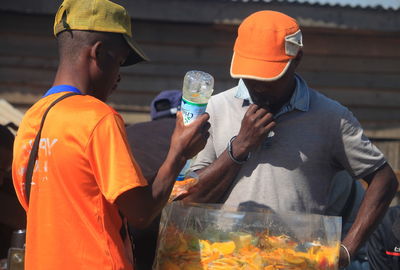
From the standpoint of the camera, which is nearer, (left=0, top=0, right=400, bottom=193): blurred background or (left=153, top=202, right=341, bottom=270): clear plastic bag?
(left=153, top=202, right=341, bottom=270): clear plastic bag

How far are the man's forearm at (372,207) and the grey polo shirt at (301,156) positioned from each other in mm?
64

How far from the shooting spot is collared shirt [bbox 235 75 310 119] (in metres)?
3.22

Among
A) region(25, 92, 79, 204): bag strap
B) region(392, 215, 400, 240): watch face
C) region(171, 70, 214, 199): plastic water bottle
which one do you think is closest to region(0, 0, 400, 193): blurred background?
region(392, 215, 400, 240): watch face

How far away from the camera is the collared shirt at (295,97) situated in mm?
3221

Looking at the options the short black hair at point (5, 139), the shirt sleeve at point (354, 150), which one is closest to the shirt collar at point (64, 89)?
the shirt sleeve at point (354, 150)

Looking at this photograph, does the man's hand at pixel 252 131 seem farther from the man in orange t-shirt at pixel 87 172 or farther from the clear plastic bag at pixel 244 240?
the man in orange t-shirt at pixel 87 172

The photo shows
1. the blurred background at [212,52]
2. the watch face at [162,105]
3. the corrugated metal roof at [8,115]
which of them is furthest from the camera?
the blurred background at [212,52]

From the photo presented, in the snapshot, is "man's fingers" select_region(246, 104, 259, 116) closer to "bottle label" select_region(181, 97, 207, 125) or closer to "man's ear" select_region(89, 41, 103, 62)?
"bottle label" select_region(181, 97, 207, 125)

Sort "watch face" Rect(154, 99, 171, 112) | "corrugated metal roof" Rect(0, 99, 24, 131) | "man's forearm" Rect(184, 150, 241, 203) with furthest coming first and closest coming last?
"corrugated metal roof" Rect(0, 99, 24, 131) < "watch face" Rect(154, 99, 171, 112) < "man's forearm" Rect(184, 150, 241, 203)

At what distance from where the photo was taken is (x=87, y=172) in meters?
2.38

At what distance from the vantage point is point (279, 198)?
3.17 metres

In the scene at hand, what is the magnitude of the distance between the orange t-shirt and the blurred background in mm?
5292

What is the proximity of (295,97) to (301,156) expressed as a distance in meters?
0.29

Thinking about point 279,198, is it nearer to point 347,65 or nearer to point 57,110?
point 57,110
